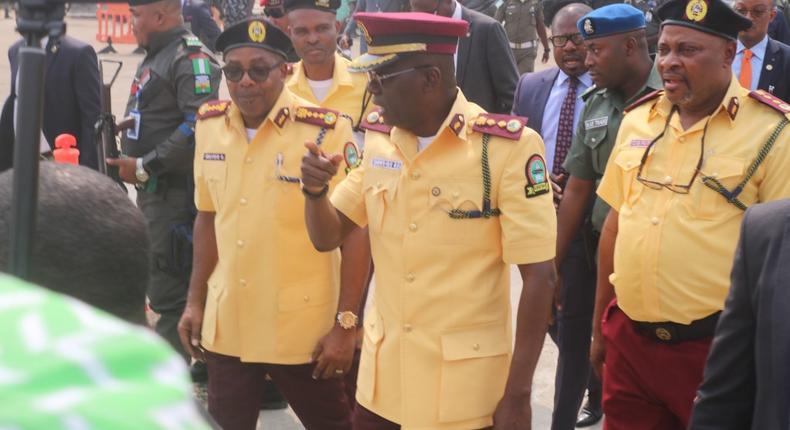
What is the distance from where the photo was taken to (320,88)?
5.65 m

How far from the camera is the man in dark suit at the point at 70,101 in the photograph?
6223mm

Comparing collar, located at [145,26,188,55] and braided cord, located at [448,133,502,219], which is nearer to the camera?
braided cord, located at [448,133,502,219]

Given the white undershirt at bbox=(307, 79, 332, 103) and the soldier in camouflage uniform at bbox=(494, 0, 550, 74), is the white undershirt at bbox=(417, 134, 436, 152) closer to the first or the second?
the white undershirt at bbox=(307, 79, 332, 103)

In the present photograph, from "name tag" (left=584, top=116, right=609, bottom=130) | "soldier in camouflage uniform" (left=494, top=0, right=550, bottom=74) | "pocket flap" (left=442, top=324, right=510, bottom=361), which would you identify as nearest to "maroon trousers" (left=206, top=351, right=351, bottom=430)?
"pocket flap" (left=442, top=324, right=510, bottom=361)

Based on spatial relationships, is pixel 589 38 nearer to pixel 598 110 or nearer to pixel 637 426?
pixel 598 110

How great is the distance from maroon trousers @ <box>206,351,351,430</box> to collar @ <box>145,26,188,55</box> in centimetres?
181

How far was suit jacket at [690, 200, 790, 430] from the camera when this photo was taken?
2.47m

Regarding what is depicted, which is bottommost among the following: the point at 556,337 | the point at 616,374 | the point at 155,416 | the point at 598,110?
the point at 556,337

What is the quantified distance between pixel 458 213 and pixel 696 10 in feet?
3.84

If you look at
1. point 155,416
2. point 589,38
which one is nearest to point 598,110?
point 589,38

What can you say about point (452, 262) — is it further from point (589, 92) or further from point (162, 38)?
point (162, 38)

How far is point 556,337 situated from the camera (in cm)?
535

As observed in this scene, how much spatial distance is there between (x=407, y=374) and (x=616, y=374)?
35.9 inches

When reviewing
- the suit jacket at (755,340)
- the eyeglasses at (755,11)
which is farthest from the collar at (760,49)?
the suit jacket at (755,340)
